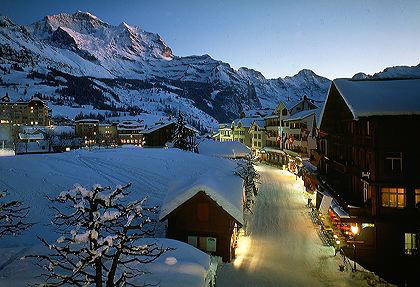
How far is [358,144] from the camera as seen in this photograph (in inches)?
1017

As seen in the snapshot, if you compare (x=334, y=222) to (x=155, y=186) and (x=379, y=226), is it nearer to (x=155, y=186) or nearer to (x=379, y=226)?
→ (x=379, y=226)

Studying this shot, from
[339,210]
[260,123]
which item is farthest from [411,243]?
[260,123]

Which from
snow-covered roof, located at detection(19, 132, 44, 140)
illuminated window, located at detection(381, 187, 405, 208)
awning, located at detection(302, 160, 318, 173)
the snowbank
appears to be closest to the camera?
illuminated window, located at detection(381, 187, 405, 208)

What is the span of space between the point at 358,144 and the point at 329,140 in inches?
394

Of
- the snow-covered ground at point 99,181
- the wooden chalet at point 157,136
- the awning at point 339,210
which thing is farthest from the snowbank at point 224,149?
the awning at point 339,210

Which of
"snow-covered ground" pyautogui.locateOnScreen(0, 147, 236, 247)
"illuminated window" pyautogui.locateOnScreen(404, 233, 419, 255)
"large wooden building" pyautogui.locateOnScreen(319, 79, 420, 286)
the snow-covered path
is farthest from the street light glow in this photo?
"snow-covered ground" pyautogui.locateOnScreen(0, 147, 236, 247)

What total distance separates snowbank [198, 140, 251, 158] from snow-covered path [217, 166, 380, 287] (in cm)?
3137

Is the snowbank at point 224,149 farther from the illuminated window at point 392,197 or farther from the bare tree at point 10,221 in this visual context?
the illuminated window at point 392,197

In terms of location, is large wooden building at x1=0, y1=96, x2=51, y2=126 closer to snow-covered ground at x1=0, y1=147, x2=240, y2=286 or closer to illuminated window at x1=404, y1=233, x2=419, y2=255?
snow-covered ground at x1=0, y1=147, x2=240, y2=286

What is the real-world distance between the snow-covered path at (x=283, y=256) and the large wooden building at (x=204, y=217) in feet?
6.08

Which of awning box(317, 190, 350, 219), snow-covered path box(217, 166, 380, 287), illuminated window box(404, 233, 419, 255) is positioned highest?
awning box(317, 190, 350, 219)

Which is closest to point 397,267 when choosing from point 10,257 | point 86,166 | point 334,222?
point 334,222

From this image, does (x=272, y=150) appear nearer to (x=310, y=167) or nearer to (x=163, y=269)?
(x=310, y=167)

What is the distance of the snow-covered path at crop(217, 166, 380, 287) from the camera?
20422 mm
